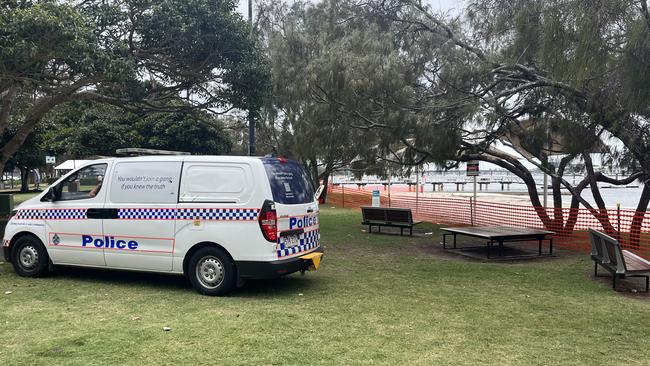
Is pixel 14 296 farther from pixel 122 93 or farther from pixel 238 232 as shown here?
pixel 122 93

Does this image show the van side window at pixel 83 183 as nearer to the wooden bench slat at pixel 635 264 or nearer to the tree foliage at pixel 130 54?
the tree foliage at pixel 130 54

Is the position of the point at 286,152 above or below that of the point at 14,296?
above

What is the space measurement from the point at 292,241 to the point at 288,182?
31.0 inches

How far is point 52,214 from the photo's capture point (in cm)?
762

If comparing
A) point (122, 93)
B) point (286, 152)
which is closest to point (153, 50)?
point (122, 93)

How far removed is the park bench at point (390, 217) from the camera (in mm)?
13547

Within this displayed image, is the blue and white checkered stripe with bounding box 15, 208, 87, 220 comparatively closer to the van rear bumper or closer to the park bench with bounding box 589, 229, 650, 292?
the van rear bumper

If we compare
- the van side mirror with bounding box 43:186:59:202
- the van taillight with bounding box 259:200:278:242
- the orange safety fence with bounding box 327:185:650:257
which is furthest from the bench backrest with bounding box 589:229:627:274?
the van side mirror with bounding box 43:186:59:202

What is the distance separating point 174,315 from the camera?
19.3 feet

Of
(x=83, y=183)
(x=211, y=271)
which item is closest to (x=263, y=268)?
(x=211, y=271)

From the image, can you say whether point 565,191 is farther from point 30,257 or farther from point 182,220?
point 30,257

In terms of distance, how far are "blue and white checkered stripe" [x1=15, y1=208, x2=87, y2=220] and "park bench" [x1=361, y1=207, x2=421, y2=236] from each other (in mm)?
8185

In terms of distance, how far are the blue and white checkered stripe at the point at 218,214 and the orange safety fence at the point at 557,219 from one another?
26.3 ft

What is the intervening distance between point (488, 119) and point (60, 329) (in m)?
8.51
